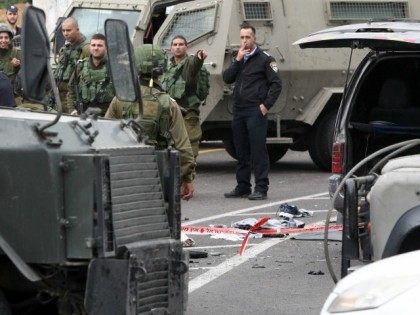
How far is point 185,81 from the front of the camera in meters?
15.2

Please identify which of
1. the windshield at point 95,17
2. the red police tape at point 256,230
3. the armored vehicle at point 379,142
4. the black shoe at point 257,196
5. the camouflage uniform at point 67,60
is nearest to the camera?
the armored vehicle at point 379,142

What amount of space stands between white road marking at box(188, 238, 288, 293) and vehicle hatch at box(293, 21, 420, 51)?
188 centimetres

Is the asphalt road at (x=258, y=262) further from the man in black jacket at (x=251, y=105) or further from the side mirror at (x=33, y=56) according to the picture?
Result: the side mirror at (x=33, y=56)

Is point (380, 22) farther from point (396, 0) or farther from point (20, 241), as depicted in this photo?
point (396, 0)

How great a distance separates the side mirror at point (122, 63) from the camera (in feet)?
23.7

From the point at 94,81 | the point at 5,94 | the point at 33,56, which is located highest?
the point at 33,56

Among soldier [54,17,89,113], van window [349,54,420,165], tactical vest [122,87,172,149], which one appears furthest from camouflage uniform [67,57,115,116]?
tactical vest [122,87,172,149]

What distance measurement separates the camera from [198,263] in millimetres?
10781

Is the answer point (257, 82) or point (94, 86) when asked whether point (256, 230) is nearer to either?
point (94, 86)

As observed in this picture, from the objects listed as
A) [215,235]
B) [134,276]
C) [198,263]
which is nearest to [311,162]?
[215,235]

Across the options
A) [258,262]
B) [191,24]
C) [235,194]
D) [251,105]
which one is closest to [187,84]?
[251,105]

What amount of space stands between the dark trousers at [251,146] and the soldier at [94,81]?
8.91 feet

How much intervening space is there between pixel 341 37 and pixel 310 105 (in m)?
7.64

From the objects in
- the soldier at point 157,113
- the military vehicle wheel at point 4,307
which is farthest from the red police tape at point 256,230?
the military vehicle wheel at point 4,307
